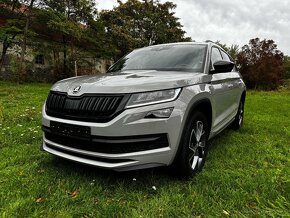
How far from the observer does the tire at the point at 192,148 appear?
2.74 metres

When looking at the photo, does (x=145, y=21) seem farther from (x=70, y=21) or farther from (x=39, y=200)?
(x=39, y=200)

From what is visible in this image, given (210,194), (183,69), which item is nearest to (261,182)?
(210,194)

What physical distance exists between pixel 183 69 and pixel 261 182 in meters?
1.57

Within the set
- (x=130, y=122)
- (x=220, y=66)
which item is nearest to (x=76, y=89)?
(x=130, y=122)

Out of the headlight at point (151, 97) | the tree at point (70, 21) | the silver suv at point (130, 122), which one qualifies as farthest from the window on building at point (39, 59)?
the headlight at point (151, 97)

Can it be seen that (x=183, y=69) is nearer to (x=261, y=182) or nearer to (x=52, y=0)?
(x=261, y=182)

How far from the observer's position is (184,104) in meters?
2.68

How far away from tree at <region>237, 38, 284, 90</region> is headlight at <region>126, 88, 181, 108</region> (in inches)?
1170

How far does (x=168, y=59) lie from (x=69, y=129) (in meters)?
1.76

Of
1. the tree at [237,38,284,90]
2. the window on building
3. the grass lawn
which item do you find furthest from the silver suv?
the tree at [237,38,284,90]

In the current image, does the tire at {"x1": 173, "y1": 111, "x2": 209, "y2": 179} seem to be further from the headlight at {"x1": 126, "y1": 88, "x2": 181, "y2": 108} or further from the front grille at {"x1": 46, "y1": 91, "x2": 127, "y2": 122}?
the front grille at {"x1": 46, "y1": 91, "x2": 127, "y2": 122}

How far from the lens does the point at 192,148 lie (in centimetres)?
305

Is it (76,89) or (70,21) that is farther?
(70,21)

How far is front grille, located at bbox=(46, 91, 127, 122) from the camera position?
2.48m
